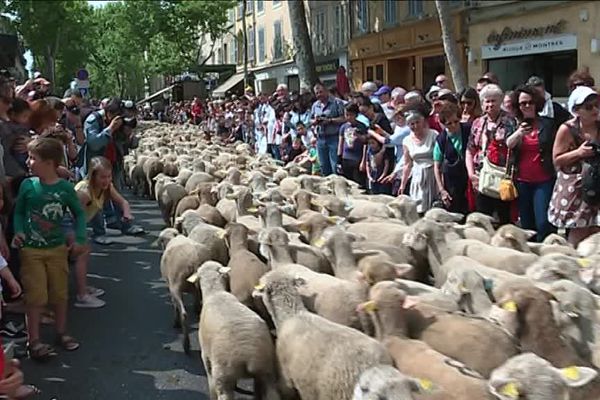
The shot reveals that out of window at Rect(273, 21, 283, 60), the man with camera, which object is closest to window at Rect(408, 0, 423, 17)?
the man with camera

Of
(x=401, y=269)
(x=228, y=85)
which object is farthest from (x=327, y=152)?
(x=228, y=85)

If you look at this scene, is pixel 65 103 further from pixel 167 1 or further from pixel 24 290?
pixel 167 1

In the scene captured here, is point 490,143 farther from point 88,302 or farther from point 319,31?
point 319,31

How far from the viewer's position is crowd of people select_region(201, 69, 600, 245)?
5.82m

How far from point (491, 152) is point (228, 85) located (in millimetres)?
40202

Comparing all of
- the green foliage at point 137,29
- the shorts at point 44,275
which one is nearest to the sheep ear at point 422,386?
the shorts at point 44,275

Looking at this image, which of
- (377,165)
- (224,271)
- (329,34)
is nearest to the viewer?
(224,271)

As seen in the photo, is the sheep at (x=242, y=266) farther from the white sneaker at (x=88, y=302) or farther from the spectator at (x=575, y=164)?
the spectator at (x=575, y=164)

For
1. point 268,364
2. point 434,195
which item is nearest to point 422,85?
point 434,195

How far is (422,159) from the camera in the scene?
7.60 metres

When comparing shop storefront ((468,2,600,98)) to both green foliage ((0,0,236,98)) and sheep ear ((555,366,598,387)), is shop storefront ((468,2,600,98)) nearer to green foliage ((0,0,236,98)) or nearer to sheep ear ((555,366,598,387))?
sheep ear ((555,366,598,387))

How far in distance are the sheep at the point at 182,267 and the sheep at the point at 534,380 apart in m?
3.04

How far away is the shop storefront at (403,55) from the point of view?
24.3 meters

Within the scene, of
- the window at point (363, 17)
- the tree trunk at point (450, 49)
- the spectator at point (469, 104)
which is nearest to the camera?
the spectator at point (469, 104)
